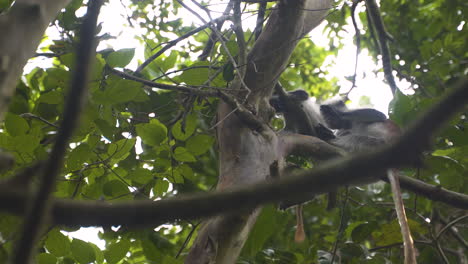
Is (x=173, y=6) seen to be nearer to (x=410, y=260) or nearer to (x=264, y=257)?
(x=264, y=257)

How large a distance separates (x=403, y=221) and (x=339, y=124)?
2.60 meters

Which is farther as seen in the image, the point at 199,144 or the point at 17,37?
the point at 199,144

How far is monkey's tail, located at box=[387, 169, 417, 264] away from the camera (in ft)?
6.18

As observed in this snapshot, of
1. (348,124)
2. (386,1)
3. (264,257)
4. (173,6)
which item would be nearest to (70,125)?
(264,257)

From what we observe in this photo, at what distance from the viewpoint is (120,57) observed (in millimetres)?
2266

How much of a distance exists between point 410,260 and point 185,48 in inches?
120

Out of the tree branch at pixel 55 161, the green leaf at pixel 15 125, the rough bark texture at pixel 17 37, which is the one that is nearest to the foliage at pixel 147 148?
the green leaf at pixel 15 125

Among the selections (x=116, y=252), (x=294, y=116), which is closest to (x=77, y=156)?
(x=116, y=252)

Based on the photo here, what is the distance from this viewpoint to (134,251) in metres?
3.50

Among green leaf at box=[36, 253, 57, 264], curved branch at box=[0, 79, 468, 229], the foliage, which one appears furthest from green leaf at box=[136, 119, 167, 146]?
curved branch at box=[0, 79, 468, 229]

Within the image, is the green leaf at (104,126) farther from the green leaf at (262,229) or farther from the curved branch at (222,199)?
the curved branch at (222,199)

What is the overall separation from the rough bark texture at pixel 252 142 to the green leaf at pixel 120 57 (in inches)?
24.5

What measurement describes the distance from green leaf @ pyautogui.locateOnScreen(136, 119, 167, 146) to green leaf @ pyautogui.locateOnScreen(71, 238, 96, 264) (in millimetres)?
676

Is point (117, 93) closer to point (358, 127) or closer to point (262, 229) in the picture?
→ point (262, 229)
